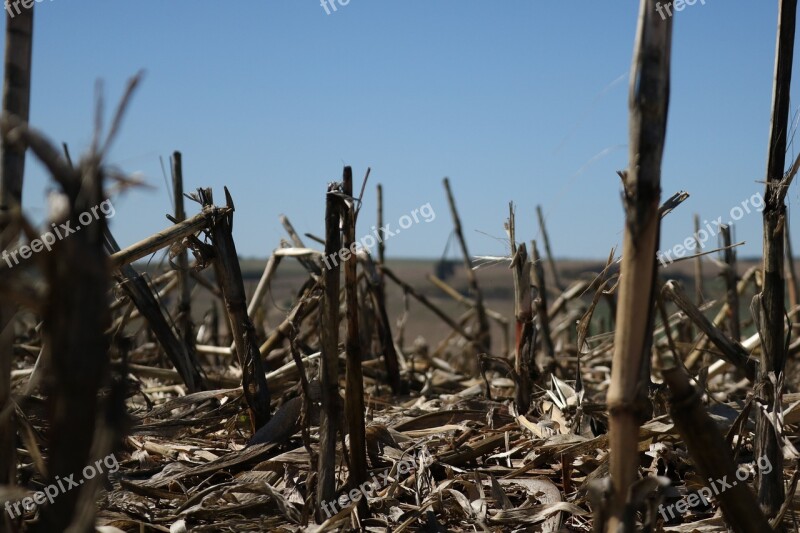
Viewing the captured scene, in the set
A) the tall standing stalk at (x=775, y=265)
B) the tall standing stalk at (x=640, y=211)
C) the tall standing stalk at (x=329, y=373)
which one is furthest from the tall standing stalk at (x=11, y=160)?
the tall standing stalk at (x=775, y=265)

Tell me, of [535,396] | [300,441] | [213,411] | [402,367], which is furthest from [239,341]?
[402,367]

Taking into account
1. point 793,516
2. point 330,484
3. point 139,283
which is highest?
point 139,283

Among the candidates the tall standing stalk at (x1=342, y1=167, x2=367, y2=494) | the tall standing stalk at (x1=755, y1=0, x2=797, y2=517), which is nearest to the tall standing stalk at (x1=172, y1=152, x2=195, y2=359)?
the tall standing stalk at (x1=342, y1=167, x2=367, y2=494)

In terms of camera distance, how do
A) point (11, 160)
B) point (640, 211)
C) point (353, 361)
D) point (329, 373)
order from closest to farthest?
point (640, 211), point (11, 160), point (329, 373), point (353, 361)

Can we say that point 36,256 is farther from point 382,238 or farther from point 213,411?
point 382,238

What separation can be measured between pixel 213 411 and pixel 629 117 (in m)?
1.80

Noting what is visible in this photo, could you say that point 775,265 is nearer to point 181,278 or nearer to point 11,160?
point 11,160

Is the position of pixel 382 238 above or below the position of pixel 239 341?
above

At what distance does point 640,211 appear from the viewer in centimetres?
131

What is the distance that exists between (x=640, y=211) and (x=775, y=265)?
78cm

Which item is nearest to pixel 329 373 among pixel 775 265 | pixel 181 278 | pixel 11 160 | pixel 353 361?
pixel 353 361

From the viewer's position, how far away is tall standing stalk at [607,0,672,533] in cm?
128

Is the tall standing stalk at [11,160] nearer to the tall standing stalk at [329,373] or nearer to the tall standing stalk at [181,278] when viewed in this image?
the tall standing stalk at [329,373]

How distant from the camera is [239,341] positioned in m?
2.62
